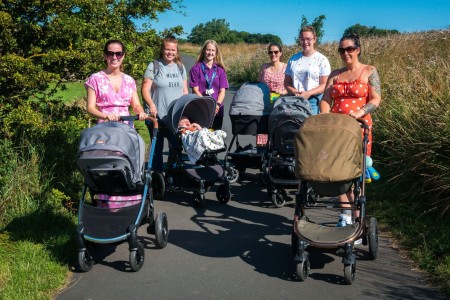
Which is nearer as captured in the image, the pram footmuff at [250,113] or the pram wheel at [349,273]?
the pram wheel at [349,273]

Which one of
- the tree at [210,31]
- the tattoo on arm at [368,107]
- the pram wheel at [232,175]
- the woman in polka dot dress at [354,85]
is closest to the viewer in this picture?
the tattoo on arm at [368,107]

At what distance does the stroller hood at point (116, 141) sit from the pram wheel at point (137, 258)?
69 centimetres

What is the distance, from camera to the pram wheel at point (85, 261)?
5012 millimetres

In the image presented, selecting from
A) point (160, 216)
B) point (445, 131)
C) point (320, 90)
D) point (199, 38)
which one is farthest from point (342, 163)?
point (199, 38)

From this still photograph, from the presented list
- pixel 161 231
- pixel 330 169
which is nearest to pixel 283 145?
pixel 161 231

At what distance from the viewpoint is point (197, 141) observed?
7.13m

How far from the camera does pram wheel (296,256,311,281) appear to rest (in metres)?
4.74

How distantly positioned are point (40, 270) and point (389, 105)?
5.90 m

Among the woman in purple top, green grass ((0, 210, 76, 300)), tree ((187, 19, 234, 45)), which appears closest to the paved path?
green grass ((0, 210, 76, 300))

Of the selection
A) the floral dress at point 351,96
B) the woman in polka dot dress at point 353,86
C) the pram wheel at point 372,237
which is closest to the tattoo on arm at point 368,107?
the woman in polka dot dress at point 353,86

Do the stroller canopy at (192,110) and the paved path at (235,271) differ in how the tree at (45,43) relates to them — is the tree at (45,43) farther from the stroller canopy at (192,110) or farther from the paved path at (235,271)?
the paved path at (235,271)

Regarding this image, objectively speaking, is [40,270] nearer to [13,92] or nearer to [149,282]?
[149,282]

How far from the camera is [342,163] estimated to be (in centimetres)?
481

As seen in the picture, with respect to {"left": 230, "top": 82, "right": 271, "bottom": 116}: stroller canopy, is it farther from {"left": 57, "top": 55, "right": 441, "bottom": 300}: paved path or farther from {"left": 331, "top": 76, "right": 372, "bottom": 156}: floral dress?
{"left": 331, "top": 76, "right": 372, "bottom": 156}: floral dress
